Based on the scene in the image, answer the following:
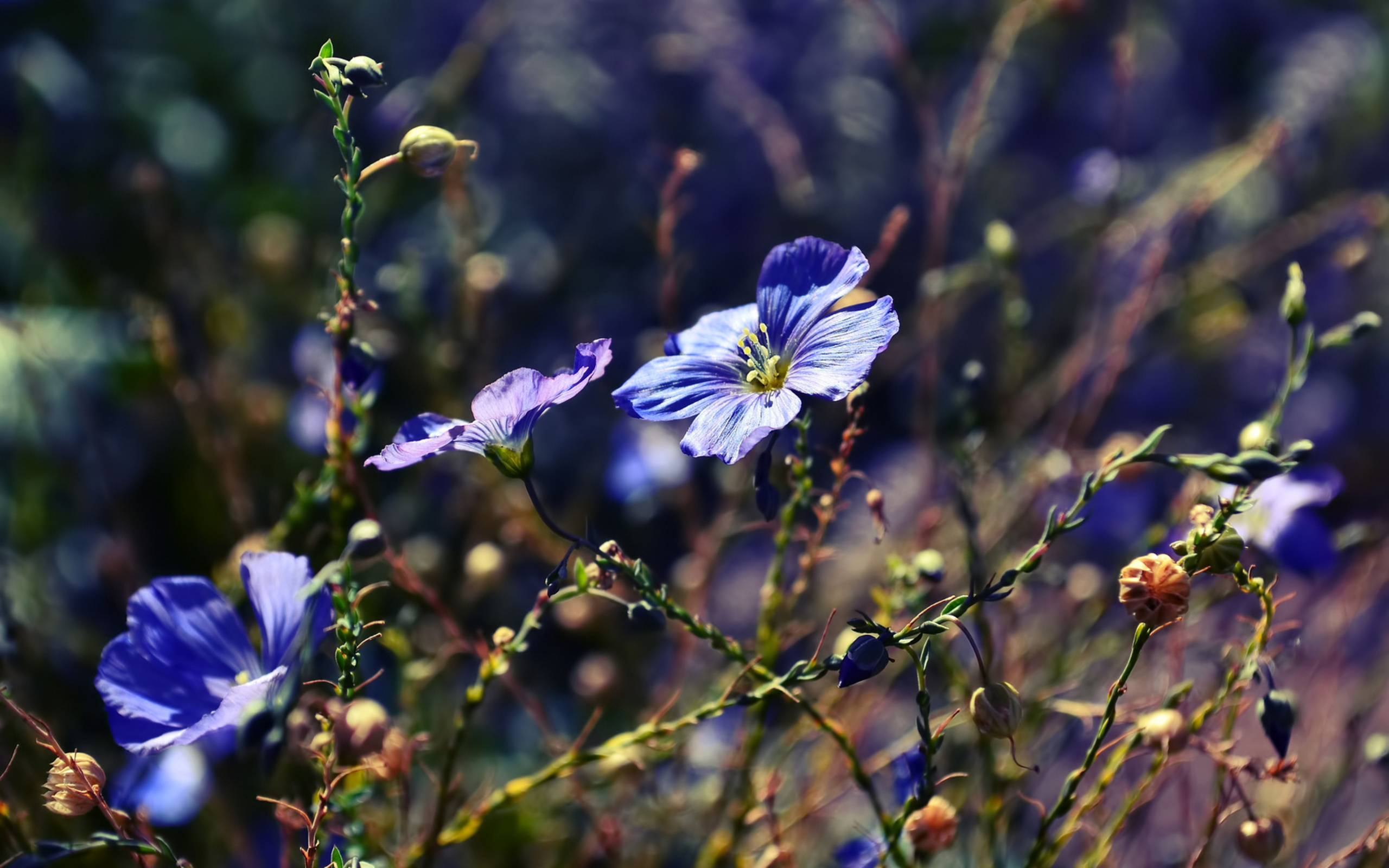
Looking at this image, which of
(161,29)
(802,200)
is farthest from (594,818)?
(161,29)

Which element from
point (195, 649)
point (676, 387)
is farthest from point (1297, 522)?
point (195, 649)

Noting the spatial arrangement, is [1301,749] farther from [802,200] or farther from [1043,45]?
[1043,45]

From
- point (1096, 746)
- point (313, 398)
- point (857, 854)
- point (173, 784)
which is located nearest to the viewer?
point (1096, 746)

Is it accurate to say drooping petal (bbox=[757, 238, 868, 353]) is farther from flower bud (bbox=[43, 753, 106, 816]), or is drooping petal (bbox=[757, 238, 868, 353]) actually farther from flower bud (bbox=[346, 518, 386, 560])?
flower bud (bbox=[43, 753, 106, 816])

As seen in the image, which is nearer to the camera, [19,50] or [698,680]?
[698,680]

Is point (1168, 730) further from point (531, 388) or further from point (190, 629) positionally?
point (190, 629)

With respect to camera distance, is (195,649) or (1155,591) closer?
(1155,591)
